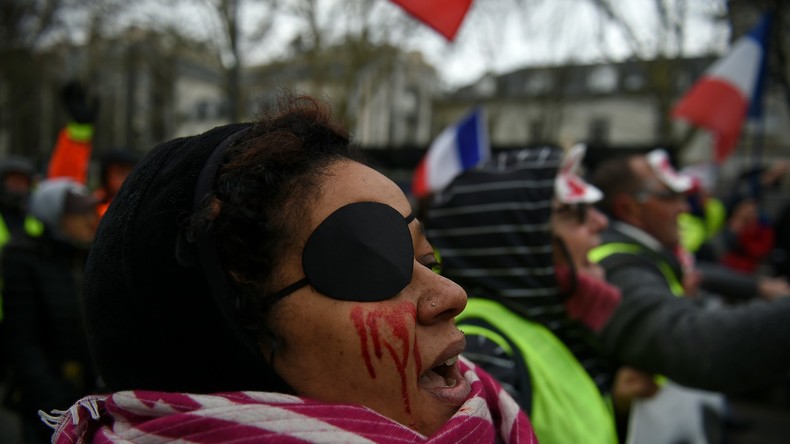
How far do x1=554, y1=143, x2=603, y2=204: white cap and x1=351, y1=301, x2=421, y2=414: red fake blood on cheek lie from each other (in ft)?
4.23

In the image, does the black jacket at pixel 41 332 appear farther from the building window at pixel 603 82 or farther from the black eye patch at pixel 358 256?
the building window at pixel 603 82

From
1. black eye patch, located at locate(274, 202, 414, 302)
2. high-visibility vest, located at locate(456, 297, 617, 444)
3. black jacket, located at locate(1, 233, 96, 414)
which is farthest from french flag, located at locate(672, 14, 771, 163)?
black eye patch, located at locate(274, 202, 414, 302)

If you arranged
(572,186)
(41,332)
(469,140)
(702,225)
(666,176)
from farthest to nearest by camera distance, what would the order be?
1. (702,225)
2. (469,140)
3. (666,176)
4. (41,332)
5. (572,186)

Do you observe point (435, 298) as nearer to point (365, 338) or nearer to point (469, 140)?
point (365, 338)

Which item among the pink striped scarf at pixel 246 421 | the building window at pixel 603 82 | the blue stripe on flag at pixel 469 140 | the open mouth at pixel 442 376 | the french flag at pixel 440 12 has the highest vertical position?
the french flag at pixel 440 12

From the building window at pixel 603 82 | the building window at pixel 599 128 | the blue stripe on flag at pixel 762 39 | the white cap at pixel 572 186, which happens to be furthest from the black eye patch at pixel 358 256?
the building window at pixel 603 82

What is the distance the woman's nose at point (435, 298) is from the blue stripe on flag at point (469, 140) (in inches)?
129

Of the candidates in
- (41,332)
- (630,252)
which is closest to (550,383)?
(630,252)

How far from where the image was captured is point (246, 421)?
84cm

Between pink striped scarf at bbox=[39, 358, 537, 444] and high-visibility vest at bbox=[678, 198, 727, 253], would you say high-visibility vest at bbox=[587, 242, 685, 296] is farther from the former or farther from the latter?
high-visibility vest at bbox=[678, 198, 727, 253]

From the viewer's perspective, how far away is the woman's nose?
3.14 feet

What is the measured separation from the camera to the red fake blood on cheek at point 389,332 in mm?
894

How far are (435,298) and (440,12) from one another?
1792mm

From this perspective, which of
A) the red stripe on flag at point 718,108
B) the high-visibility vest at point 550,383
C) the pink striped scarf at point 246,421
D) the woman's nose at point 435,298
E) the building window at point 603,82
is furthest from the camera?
the building window at point 603,82
